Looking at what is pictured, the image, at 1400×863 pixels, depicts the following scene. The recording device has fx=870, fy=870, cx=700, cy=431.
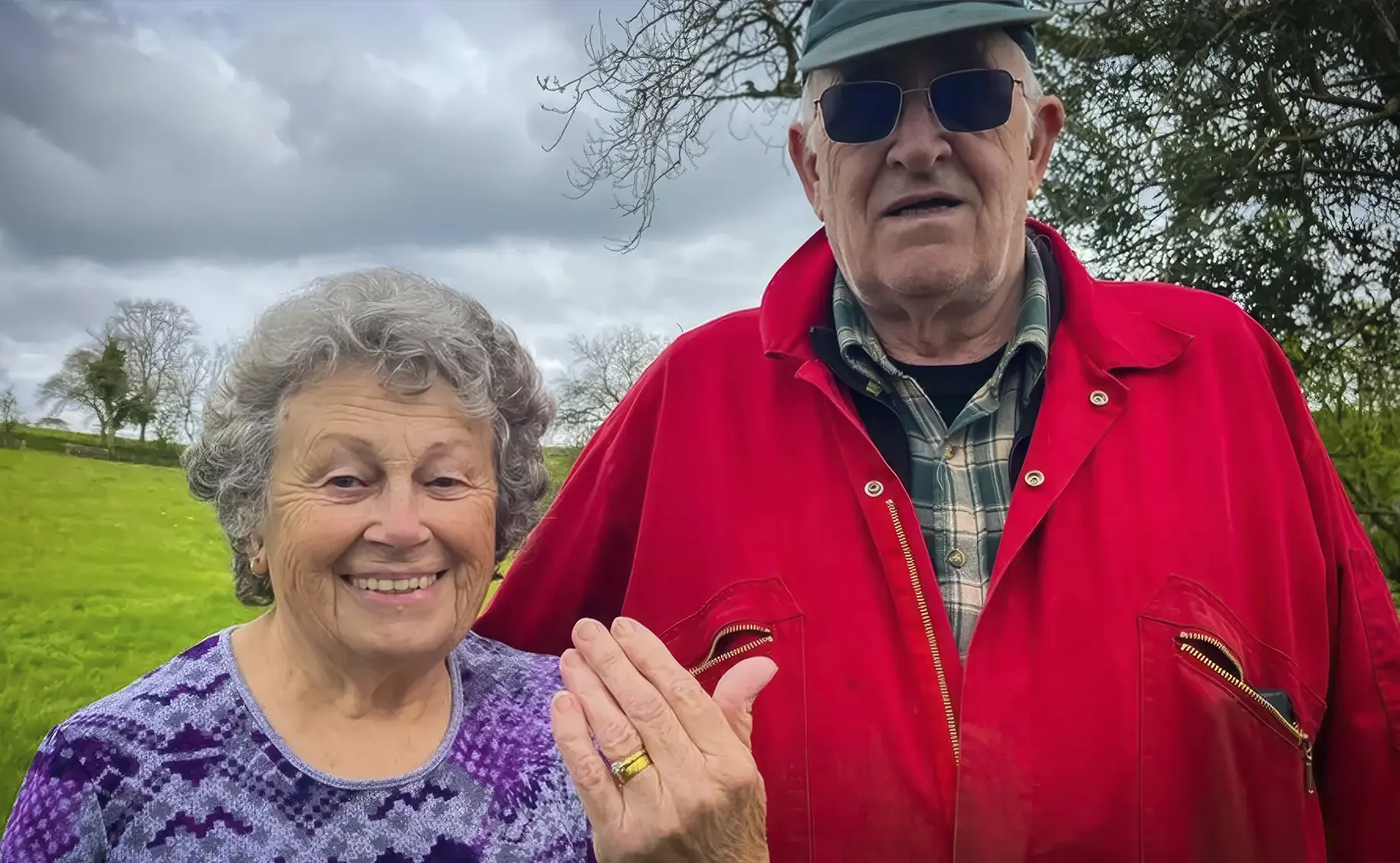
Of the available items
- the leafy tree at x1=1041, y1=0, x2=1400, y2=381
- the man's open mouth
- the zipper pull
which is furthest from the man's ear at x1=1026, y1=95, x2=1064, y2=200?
the leafy tree at x1=1041, y1=0, x2=1400, y2=381

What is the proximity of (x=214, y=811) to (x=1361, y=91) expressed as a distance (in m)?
4.78

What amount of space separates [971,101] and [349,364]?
1.40m

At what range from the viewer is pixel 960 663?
5.40 feet

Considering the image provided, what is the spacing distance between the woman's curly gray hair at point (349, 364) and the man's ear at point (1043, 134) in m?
1.30

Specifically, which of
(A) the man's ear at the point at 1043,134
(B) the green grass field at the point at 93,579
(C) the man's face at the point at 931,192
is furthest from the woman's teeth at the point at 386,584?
(B) the green grass field at the point at 93,579

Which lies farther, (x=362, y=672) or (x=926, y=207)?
(x=926, y=207)

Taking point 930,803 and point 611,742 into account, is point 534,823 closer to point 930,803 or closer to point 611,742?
point 611,742

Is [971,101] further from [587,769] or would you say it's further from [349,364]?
[587,769]

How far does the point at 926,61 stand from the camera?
1898 millimetres

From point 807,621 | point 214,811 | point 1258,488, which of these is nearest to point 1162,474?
point 1258,488

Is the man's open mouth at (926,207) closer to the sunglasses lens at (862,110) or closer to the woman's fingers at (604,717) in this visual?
the sunglasses lens at (862,110)

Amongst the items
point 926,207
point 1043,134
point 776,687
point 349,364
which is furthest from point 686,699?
point 1043,134

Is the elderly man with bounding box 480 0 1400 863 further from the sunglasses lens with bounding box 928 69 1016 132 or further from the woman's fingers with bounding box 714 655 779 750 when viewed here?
the woman's fingers with bounding box 714 655 779 750

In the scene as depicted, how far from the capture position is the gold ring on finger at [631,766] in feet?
3.86
